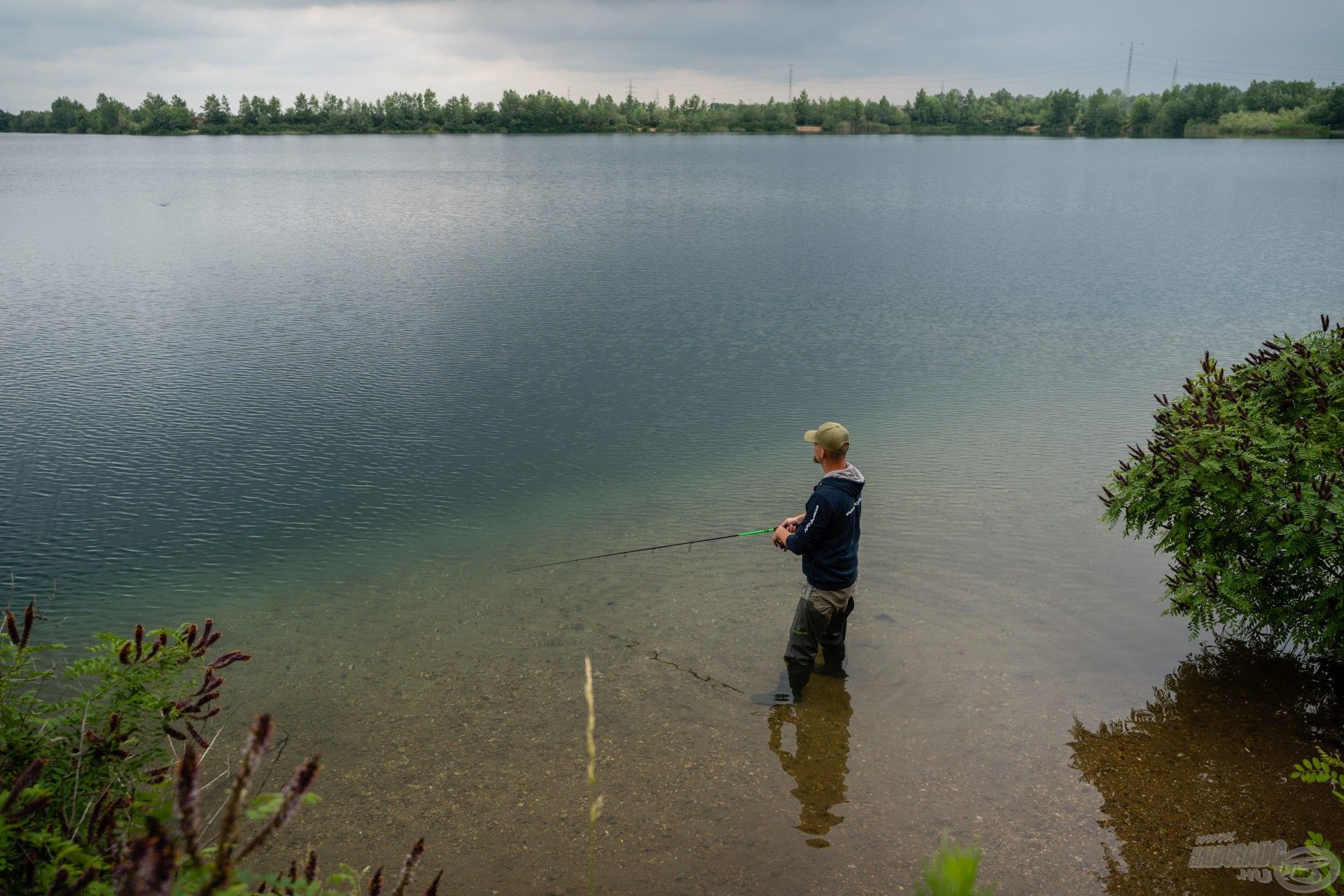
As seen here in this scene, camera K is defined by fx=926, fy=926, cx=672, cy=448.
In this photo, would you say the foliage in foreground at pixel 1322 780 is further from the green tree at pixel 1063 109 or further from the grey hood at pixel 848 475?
the green tree at pixel 1063 109

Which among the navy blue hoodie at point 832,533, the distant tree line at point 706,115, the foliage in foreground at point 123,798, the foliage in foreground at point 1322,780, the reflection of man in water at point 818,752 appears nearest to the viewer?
the foliage in foreground at point 123,798

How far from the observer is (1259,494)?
22.5ft

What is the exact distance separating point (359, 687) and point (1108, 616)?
7.03 metres

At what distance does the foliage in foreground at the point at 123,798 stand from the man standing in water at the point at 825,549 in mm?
3577

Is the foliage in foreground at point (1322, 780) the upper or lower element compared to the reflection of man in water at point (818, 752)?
upper

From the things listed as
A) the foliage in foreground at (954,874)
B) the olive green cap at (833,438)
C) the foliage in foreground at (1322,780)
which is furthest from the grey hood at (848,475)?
the foliage in foreground at (954,874)

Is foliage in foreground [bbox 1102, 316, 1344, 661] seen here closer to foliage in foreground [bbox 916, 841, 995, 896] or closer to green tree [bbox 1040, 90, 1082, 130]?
foliage in foreground [bbox 916, 841, 995, 896]

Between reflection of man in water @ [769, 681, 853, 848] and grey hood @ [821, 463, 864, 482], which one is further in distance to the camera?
grey hood @ [821, 463, 864, 482]

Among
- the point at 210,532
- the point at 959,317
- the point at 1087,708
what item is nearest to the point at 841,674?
the point at 1087,708

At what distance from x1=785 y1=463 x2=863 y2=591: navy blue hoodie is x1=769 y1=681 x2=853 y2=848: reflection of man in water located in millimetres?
1019

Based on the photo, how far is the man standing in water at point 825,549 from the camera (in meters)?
7.15

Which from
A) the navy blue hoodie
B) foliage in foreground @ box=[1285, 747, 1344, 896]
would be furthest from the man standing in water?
foliage in foreground @ box=[1285, 747, 1344, 896]

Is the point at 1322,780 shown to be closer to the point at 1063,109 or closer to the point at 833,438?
the point at 833,438

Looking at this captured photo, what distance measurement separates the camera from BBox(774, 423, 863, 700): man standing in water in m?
7.15
